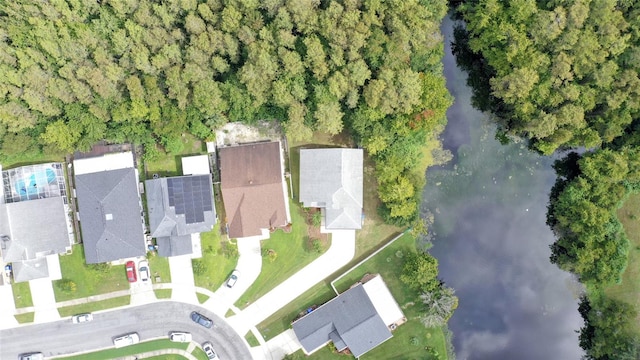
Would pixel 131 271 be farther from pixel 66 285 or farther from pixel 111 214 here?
pixel 66 285

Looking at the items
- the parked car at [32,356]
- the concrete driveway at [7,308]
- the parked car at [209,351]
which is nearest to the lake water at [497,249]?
the parked car at [209,351]

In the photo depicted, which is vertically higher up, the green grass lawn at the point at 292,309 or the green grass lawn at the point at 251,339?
the green grass lawn at the point at 292,309

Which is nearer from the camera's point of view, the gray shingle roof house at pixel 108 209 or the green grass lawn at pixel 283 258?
the gray shingle roof house at pixel 108 209

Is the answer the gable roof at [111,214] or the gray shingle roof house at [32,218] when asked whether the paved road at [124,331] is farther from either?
the gable roof at [111,214]

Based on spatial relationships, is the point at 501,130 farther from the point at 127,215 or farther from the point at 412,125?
the point at 127,215

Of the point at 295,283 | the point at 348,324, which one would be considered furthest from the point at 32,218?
the point at 348,324

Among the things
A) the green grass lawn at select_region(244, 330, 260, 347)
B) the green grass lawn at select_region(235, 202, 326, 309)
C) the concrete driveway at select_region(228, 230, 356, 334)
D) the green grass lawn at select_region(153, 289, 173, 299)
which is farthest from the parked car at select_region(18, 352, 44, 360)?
the green grass lawn at select_region(244, 330, 260, 347)
